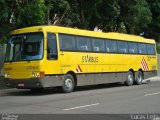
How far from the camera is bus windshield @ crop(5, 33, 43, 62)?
797 inches

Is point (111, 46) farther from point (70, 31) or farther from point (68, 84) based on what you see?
point (68, 84)

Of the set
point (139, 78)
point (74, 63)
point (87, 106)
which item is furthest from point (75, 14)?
point (87, 106)

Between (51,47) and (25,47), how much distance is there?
121 centimetres

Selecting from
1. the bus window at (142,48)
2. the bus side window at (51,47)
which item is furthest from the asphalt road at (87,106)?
the bus window at (142,48)

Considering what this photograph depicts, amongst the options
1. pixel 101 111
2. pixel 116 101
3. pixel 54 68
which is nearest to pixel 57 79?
pixel 54 68

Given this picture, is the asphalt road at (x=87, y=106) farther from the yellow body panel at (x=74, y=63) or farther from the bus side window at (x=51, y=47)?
the bus side window at (x=51, y=47)

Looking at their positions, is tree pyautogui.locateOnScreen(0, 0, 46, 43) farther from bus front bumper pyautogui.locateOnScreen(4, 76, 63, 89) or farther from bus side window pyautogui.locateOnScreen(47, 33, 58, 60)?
bus front bumper pyautogui.locateOnScreen(4, 76, 63, 89)

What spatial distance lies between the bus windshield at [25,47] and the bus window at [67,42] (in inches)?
52.6

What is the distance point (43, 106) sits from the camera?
51.1 feet

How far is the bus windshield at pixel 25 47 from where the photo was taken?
20250 mm

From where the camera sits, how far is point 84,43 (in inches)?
914

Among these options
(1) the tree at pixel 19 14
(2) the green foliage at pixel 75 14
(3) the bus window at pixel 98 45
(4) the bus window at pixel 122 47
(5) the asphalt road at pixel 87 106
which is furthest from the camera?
(4) the bus window at pixel 122 47

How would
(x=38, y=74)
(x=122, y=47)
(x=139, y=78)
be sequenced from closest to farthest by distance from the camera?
(x=38, y=74)
(x=122, y=47)
(x=139, y=78)

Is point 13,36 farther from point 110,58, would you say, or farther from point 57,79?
point 110,58
